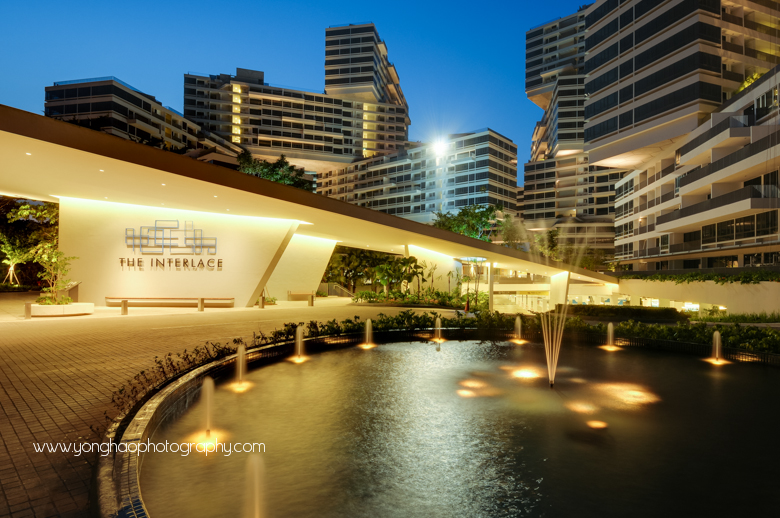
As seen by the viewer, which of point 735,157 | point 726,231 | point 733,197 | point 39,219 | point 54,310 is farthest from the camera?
point 726,231

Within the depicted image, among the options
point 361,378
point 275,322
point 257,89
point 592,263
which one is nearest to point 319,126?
point 257,89

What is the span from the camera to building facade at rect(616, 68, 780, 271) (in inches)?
1158

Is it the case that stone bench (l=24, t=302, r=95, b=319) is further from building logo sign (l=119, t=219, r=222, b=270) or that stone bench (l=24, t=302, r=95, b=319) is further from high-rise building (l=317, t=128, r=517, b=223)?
high-rise building (l=317, t=128, r=517, b=223)

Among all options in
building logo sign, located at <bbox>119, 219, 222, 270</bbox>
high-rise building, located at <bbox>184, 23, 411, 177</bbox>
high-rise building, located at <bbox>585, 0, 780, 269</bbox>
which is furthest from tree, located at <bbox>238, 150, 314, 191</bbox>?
high-rise building, located at <bbox>184, 23, 411, 177</bbox>

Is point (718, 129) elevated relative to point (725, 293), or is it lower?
elevated

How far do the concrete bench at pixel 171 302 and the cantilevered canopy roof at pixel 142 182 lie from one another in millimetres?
4467

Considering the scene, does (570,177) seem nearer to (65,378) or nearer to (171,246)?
(171,246)

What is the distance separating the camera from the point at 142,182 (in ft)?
50.4

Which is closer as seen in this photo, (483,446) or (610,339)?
(483,446)

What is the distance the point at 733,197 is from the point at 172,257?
3632 centimetres

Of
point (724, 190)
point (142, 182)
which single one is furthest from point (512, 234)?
point (142, 182)

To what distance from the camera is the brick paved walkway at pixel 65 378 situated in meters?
4.17

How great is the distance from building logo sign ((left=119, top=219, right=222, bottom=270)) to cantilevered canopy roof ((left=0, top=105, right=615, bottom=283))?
1.39m

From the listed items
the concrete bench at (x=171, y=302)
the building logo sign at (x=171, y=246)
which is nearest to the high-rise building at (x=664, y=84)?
the concrete bench at (x=171, y=302)
